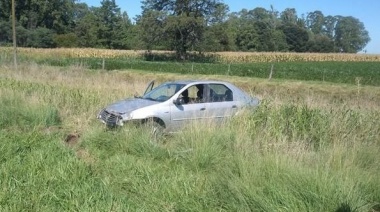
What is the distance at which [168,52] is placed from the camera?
62.3 metres

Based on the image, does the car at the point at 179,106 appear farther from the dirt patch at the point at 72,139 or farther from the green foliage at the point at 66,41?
→ the green foliage at the point at 66,41

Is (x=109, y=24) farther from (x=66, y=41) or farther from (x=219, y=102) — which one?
(x=219, y=102)

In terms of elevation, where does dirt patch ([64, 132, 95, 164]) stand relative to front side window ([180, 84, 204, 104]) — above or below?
below

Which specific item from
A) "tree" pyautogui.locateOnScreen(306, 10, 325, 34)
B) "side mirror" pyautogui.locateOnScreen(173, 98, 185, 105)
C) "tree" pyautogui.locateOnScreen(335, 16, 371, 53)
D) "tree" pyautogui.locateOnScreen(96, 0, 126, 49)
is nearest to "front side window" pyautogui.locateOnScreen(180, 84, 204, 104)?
"side mirror" pyautogui.locateOnScreen(173, 98, 185, 105)

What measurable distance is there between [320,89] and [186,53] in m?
40.1

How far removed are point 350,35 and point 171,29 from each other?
110 m

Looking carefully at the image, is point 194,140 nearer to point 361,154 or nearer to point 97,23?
point 361,154

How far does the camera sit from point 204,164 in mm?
6062

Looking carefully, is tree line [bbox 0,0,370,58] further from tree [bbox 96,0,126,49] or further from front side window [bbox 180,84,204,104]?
front side window [bbox 180,84,204,104]

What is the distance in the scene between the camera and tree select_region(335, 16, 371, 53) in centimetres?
13950

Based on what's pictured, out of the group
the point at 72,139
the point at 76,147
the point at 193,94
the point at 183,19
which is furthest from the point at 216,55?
the point at 76,147

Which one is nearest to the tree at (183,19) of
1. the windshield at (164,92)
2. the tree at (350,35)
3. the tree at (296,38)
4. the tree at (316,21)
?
the windshield at (164,92)

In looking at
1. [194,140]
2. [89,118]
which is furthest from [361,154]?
[89,118]

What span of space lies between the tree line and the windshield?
44842mm
